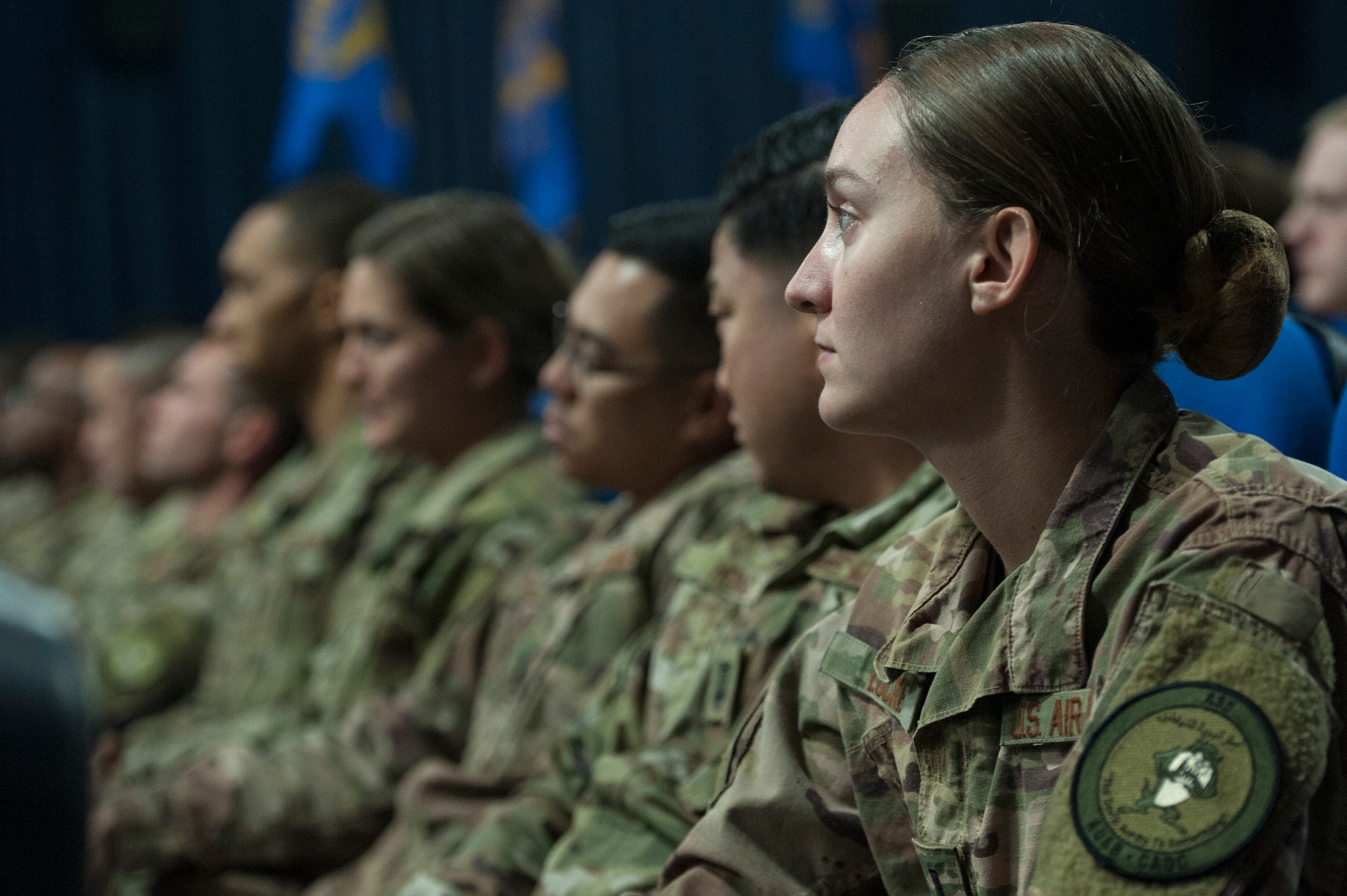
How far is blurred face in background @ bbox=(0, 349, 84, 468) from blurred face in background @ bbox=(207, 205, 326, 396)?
280 cm

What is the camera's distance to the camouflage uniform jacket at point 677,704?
1621 mm

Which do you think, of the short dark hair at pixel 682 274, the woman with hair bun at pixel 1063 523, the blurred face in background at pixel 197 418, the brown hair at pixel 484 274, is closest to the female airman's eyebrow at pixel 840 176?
the woman with hair bun at pixel 1063 523

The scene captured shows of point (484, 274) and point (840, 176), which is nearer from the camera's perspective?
point (840, 176)

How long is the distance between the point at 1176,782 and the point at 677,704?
95 cm

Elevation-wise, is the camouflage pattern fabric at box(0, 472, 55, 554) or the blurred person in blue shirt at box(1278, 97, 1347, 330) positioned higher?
the blurred person in blue shirt at box(1278, 97, 1347, 330)

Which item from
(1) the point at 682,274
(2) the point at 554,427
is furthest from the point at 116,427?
(1) the point at 682,274

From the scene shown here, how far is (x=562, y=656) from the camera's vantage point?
2.21 m

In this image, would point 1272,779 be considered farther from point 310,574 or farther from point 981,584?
point 310,574

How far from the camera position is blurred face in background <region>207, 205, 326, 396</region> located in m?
3.58

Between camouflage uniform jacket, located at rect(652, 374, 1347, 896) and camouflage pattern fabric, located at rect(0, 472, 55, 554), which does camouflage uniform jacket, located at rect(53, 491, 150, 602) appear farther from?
camouflage uniform jacket, located at rect(652, 374, 1347, 896)

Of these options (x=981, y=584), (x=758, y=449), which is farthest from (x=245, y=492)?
(x=981, y=584)

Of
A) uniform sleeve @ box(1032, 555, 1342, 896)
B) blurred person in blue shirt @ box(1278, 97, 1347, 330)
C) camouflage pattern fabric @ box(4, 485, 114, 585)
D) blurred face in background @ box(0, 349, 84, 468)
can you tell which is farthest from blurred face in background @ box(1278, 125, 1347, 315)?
blurred face in background @ box(0, 349, 84, 468)

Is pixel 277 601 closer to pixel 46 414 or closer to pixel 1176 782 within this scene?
pixel 1176 782

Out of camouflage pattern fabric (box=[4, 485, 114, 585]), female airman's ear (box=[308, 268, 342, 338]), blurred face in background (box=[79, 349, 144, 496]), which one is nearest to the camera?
female airman's ear (box=[308, 268, 342, 338])
